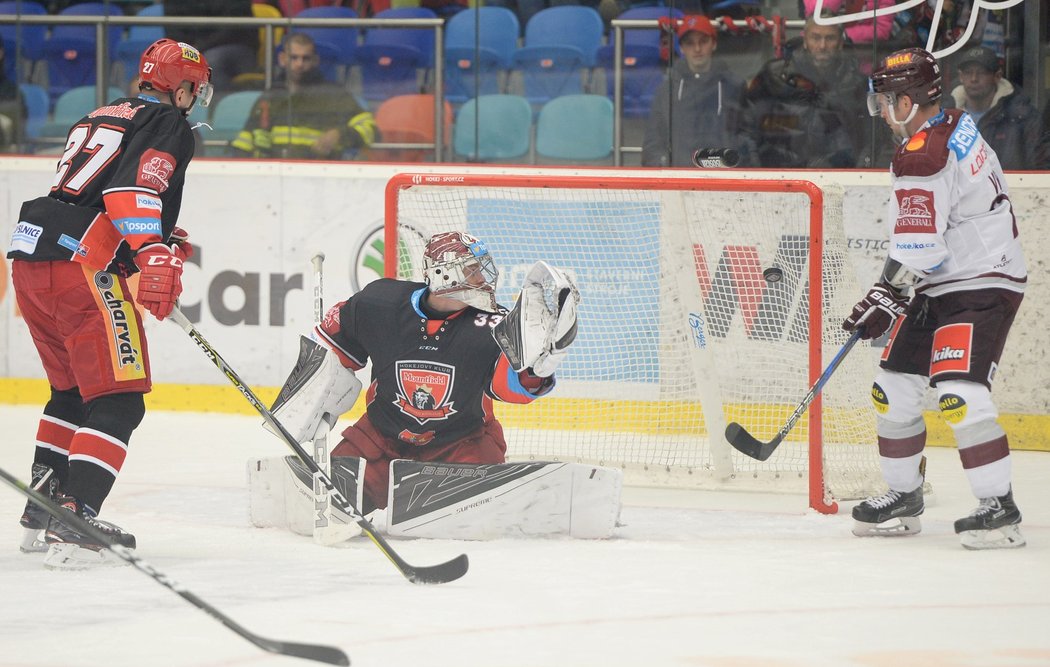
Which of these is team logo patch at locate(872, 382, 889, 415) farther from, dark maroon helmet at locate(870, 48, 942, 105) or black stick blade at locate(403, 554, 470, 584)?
black stick blade at locate(403, 554, 470, 584)

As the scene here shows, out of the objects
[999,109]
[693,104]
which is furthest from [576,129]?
[999,109]

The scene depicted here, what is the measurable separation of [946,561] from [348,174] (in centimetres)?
336

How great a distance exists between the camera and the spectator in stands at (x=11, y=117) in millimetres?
6543

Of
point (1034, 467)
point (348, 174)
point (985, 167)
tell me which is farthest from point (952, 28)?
point (348, 174)

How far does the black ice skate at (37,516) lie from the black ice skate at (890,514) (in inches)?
82.4

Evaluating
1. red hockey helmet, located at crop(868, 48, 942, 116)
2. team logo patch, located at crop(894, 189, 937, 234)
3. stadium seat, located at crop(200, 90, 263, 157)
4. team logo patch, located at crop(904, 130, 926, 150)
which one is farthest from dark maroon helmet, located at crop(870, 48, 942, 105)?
stadium seat, located at crop(200, 90, 263, 157)

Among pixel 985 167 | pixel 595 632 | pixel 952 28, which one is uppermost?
pixel 952 28

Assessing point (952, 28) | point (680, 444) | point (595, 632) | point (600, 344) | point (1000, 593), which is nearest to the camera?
point (595, 632)

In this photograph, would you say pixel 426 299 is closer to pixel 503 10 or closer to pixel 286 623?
pixel 286 623

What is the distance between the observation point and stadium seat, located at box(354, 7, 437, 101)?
20.7ft

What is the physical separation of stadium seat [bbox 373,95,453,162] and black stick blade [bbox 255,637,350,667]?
13.2 feet

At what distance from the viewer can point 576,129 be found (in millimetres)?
6121

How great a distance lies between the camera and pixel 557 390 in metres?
5.17

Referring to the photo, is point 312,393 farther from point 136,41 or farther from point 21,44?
point 21,44
